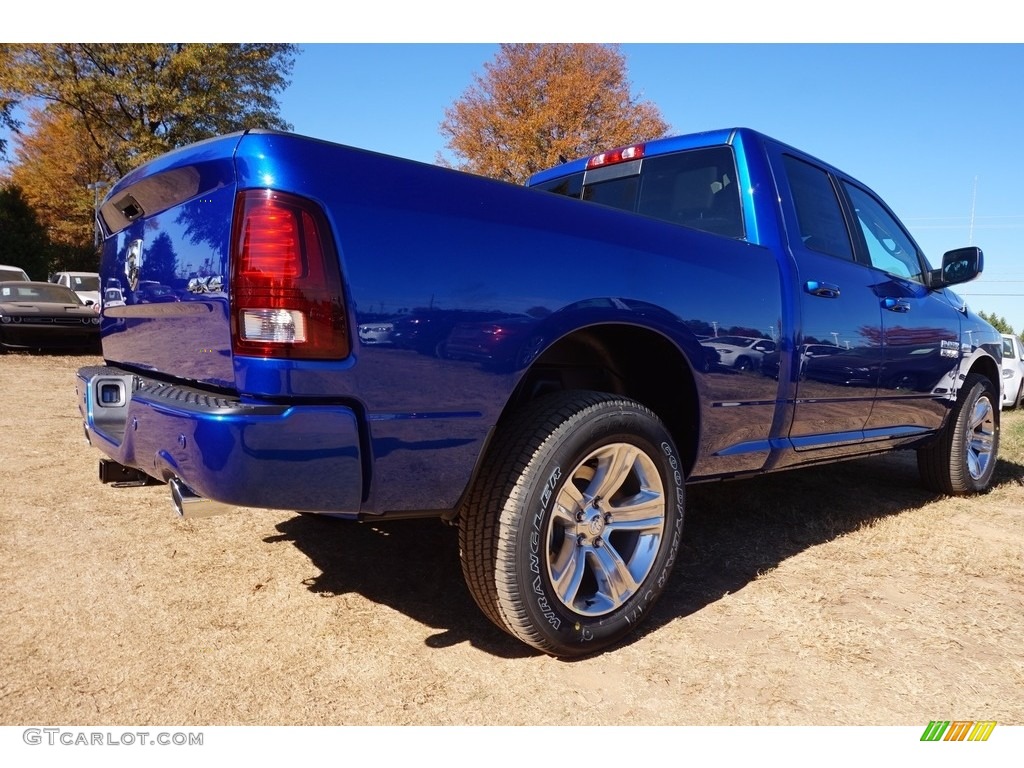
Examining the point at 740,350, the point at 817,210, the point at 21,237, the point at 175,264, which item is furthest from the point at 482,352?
the point at 21,237

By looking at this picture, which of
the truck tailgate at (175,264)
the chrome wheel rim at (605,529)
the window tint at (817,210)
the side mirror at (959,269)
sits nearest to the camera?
the truck tailgate at (175,264)

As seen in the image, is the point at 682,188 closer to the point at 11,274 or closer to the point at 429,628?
the point at 429,628

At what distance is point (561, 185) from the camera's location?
4082 mm

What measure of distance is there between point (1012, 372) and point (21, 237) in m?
27.3

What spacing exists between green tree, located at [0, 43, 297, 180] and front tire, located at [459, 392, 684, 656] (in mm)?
18688

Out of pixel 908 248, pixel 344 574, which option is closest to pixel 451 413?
pixel 344 574

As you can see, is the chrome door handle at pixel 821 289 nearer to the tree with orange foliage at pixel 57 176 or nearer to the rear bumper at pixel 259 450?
the rear bumper at pixel 259 450

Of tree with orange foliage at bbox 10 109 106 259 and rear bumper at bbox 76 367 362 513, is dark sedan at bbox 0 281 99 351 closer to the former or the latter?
rear bumper at bbox 76 367 362 513

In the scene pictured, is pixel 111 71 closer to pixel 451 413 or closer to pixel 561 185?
pixel 561 185

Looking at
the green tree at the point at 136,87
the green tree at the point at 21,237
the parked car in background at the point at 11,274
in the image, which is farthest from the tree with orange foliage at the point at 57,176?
the parked car in background at the point at 11,274

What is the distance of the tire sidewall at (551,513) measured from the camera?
2.11 meters

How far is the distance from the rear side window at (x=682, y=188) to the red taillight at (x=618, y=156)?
0.03m

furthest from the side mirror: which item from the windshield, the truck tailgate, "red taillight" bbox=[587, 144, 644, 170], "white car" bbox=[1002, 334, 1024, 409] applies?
the windshield

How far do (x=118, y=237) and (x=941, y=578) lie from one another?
3.68 m
